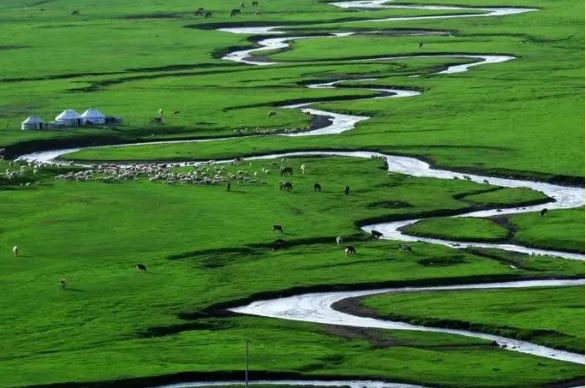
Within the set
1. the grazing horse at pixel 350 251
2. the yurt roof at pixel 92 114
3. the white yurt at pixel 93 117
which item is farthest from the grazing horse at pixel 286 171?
the yurt roof at pixel 92 114

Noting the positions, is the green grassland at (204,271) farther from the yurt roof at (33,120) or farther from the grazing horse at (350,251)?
the yurt roof at (33,120)

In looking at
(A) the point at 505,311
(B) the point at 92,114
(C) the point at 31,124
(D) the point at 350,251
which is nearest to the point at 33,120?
(C) the point at 31,124

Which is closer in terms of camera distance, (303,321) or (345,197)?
(303,321)

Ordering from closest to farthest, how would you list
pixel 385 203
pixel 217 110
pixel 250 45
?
pixel 385 203, pixel 217 110, pixel 250 45

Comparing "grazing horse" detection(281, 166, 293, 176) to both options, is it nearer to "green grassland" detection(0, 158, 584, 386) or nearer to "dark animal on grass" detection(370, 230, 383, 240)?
"green grassland" detection(0, 158, 584, 386)

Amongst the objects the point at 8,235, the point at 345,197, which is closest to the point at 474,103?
the point at 345,197

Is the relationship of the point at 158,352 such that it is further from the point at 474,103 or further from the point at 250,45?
the point at 250,45

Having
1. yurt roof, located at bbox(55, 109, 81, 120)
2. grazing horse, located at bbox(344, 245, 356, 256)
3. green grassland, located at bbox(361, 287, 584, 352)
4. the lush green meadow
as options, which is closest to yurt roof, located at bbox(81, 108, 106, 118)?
yurt roof, located at bbox(55, 109, 81, 120)
